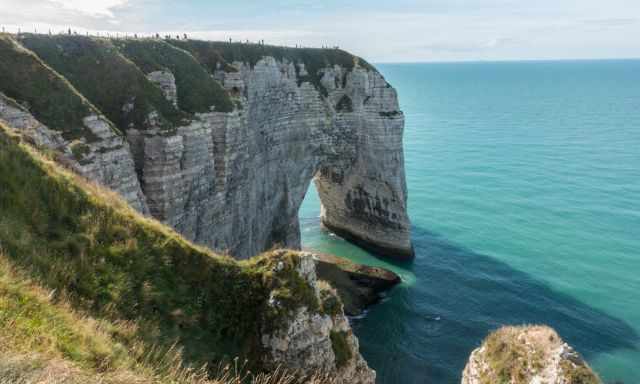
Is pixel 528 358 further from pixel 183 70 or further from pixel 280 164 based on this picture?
pixel 280 164

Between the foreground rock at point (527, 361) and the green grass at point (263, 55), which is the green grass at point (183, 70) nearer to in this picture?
the green grass at point (263, 55)

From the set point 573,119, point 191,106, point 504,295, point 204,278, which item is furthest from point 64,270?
point 573,119

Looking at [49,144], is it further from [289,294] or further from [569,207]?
[569,207]

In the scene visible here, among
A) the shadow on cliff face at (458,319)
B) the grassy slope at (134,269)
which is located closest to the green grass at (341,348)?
the grassy slope at (134,269)

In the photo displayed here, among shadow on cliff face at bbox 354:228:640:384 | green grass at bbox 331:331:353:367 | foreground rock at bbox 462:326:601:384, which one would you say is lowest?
shadow on cliff face at bbox 354:228:640:384

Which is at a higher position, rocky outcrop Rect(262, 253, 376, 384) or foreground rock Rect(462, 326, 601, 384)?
rocky outcrop Rect(262, 253, 376, 384)

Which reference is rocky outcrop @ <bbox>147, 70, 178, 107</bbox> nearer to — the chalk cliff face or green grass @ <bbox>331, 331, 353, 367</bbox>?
the chalk cliff face

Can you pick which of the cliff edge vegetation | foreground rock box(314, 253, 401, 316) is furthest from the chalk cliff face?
the cliff edge vegetation
